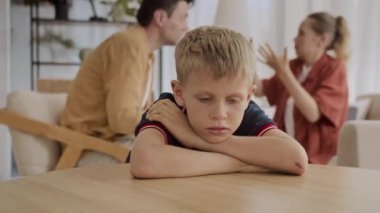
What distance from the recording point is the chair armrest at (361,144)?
63.6 inches

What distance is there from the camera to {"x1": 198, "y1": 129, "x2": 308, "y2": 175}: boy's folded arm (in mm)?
1085

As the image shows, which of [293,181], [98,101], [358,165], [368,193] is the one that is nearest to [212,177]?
[293,181]

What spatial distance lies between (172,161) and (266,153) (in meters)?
0.19

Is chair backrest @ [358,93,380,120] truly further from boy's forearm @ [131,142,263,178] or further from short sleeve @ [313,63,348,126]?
boy's forearm @ [131,142,263,178]

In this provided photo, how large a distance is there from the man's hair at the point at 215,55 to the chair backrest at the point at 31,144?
1144mm

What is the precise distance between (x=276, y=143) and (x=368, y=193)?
24 centimetres

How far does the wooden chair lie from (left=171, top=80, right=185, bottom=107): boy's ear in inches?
35.7

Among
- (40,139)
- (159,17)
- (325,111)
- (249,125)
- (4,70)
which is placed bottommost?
(4,70)

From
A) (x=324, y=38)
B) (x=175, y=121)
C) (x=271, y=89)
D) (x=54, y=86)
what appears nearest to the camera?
(x=175, y=121)

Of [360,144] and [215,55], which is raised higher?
[215,55]

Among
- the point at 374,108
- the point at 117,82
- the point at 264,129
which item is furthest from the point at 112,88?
the point at 374,108

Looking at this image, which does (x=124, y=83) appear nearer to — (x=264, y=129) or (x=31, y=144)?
(x=31, y=144)

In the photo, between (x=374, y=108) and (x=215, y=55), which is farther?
(x=374, y=108)

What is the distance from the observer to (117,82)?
210 centimetres
